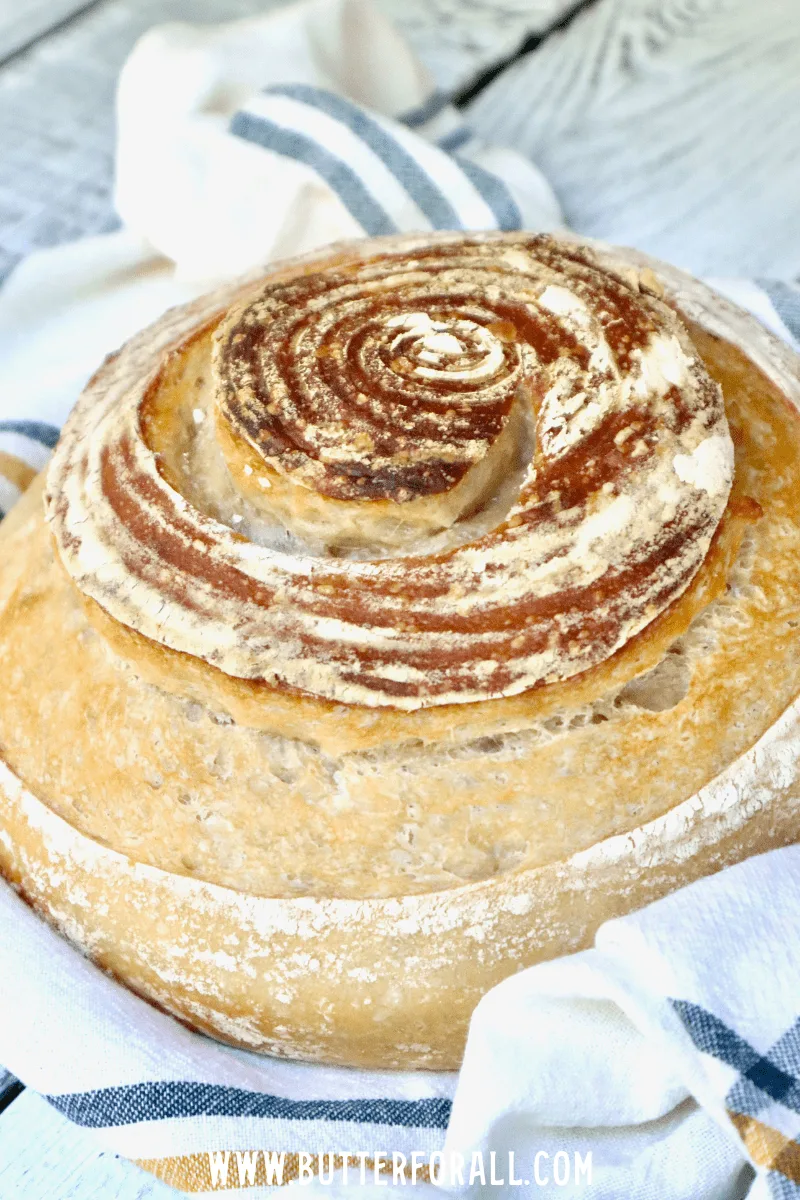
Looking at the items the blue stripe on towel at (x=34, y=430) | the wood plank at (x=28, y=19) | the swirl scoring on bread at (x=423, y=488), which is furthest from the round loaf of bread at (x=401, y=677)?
the wood plank at (x=28, y=19)

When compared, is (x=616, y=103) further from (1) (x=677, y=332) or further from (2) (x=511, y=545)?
(2) (x=511, y=545)

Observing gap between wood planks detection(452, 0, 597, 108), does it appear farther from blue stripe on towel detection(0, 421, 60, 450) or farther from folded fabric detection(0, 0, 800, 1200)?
folded fabric detection(0, 0, 800, 1200)

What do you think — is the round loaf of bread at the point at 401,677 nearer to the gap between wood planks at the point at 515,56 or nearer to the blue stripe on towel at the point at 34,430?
the blue stripe on towel at the point at 34,430

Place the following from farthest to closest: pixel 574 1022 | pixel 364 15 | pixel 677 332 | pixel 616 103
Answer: pixel 616 103 < pixel 364 15 < pixel 677 332 < pixel 574 1022

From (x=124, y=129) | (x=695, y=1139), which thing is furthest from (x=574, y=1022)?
(x=124, y=129)

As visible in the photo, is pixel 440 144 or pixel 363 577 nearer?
pixel 363 577

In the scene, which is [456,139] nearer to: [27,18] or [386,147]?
[386,147]
